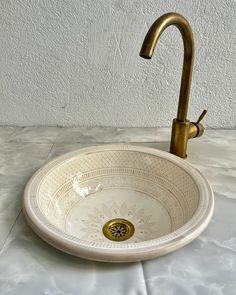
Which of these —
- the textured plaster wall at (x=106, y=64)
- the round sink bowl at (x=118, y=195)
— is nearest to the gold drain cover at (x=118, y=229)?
the round sink bowl at (x=118, y=195)

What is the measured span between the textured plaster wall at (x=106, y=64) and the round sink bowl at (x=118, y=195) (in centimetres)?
20

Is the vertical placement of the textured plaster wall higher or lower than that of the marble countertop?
higher

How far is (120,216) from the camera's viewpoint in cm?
71

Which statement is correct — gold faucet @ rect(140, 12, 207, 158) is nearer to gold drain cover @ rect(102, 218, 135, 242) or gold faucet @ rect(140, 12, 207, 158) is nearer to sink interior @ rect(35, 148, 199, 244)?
sink interior @ rect(35, 148, 199, 244)

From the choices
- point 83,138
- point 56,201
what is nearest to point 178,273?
point 56,201

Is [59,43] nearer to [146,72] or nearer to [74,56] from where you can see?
[74,56]

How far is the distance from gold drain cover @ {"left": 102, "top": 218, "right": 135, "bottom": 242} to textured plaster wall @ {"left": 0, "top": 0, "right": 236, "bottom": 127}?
33cm

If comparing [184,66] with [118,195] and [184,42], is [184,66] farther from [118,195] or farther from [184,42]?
[118,195]

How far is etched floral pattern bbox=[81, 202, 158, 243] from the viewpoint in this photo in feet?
2.13

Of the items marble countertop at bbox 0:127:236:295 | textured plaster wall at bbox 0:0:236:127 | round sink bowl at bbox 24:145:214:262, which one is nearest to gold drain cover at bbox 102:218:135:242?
round sink bowl at bbox 24:145:214:262

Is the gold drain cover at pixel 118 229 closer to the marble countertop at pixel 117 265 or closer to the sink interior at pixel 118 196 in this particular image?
the sink interior at pixel 118 196

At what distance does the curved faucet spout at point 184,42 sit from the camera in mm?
542

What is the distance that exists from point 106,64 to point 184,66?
24 cm

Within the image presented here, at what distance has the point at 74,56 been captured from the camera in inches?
32.9
